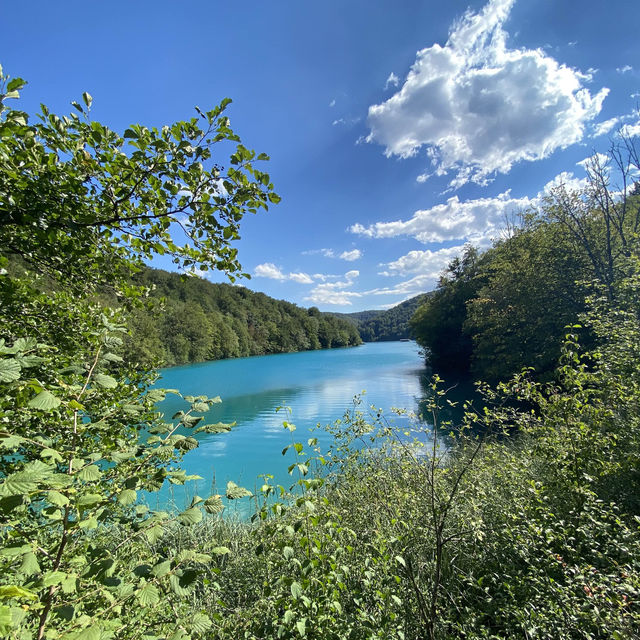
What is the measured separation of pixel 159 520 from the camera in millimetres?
1152

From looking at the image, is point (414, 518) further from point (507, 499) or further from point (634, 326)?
point (634, 326)

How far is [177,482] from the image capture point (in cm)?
119

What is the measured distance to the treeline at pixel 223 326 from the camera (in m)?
47.6

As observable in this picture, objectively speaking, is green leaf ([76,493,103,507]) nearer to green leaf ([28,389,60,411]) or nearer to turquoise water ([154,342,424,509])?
green leaf ([28,389,60,411])

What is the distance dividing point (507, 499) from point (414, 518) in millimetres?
1175

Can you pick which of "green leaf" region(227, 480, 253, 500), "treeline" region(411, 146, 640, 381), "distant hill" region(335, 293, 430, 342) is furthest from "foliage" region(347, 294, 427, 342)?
"green leaf" region(227, 480, 253, 500)

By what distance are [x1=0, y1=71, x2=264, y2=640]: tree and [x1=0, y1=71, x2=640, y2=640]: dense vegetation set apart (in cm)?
1

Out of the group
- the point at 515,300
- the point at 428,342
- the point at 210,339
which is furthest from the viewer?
the point at 210,339

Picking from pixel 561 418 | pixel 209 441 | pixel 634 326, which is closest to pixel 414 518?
pixel 561 418

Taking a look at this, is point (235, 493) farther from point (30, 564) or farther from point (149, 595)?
point (30, 564)

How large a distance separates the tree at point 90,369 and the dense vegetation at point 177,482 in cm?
1

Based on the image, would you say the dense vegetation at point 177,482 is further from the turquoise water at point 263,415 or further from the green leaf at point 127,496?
the turquoise water at point 263,415

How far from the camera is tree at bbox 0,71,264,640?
3.35 feet

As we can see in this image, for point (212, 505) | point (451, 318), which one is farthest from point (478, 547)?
point (451, 318)
